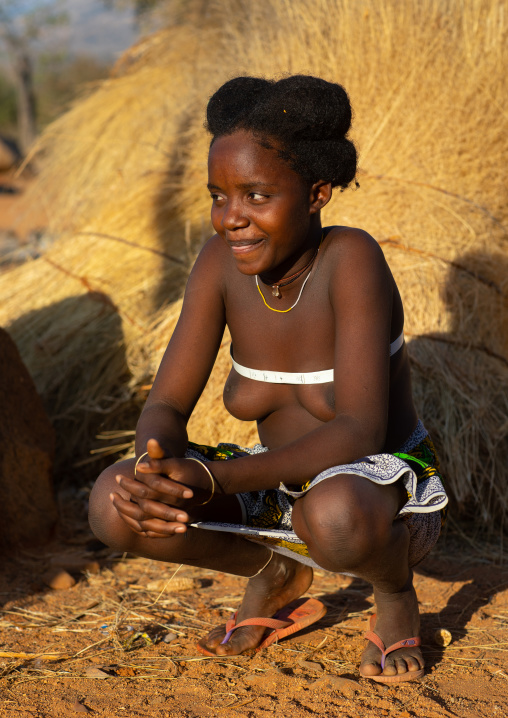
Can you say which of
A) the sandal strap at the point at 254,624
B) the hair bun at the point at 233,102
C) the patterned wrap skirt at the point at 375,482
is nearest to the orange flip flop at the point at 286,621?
the sandal strap at the point at 254,624

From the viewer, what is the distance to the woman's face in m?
1.70

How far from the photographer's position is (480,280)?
3.01 m

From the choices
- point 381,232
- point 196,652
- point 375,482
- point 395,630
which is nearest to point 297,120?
point 375,482

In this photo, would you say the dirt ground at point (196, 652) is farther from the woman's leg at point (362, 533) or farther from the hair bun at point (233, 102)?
the hair bun at point (233, 102)

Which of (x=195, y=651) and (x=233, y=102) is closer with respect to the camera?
(x=233, y=102)

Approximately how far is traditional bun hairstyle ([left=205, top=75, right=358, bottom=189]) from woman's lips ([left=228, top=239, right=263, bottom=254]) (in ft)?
0.59

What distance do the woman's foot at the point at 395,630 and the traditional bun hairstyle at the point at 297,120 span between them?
96 centimetres

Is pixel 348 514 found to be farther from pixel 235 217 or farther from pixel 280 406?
pixel 235 217

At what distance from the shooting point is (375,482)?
1584 mm

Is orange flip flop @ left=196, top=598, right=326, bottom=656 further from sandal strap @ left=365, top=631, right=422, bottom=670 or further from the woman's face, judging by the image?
the woman's face

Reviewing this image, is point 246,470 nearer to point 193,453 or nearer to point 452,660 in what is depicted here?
point 193,453

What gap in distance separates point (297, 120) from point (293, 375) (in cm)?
57

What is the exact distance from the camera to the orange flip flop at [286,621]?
1934mm

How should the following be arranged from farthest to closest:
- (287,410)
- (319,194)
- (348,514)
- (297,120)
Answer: (287,410) < (319,194) < (297,120) < (348,514)
